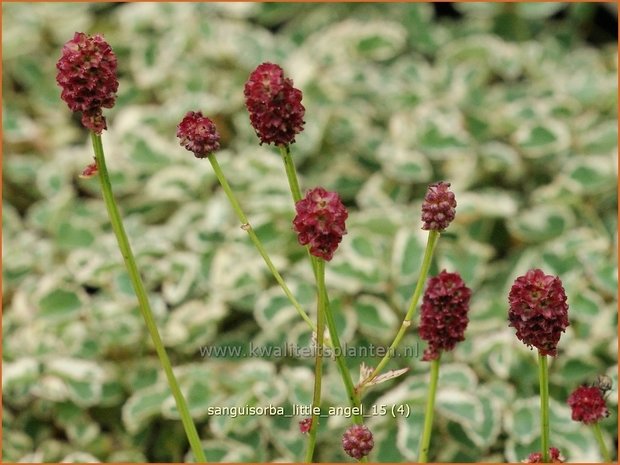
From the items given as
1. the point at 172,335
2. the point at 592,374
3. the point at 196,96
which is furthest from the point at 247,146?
the point at 592,374

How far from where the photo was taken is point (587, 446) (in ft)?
5.33

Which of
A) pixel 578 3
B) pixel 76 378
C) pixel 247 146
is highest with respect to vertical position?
pixel 578 3

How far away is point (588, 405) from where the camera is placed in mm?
1025

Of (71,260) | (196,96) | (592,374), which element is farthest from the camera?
(196,96)

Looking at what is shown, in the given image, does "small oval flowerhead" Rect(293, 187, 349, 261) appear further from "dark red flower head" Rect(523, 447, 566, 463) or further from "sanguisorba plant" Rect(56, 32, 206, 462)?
"dark red flower head" Rect(523, 447, 566, 463)

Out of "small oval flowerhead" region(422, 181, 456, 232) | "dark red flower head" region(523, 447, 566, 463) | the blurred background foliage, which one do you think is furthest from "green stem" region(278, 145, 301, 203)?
the blurred background foliage

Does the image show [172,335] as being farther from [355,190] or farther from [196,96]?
[196,96]

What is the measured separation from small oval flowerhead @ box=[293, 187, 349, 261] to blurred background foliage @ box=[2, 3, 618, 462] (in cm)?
82

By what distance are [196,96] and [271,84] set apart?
160cm

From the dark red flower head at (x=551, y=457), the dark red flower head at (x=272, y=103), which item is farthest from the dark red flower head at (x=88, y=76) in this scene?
the dark red flower head at (x=551, y=457)

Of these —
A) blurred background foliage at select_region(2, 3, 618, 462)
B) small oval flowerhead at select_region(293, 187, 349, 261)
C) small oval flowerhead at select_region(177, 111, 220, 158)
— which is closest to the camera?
small oval flowerhead at select_region(293, 187, 349, 261)

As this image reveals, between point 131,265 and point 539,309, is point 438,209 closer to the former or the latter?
point 539,309

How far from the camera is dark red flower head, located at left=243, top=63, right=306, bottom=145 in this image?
2.96ft

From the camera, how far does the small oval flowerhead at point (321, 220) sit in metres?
0.85
